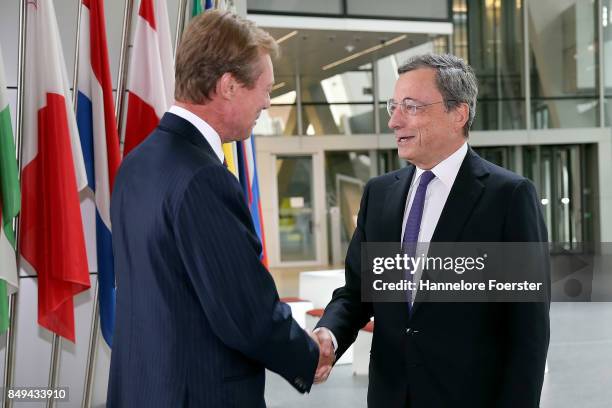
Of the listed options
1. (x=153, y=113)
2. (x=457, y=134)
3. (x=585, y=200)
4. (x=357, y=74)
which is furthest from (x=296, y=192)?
(x=457, y=134)

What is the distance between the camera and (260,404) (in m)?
1.71

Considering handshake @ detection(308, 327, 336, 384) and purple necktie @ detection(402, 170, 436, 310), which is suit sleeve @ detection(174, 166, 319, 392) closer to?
handshake @ detection(308, 327, 336, 384)

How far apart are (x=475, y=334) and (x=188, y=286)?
848 millimetres

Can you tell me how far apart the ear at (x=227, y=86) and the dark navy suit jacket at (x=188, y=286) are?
12 centimetres

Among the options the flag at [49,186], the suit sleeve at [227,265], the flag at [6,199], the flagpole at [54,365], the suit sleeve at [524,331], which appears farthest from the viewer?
the flagpole at [54,365]

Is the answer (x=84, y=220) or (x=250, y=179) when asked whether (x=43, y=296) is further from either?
(x=250, y=179)

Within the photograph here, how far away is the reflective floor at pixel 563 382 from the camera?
5406 mm

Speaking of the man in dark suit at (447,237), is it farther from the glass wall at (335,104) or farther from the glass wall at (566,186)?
the glass wall at (566,186)

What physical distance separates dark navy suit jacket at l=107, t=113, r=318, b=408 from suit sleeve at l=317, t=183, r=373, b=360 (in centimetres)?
54

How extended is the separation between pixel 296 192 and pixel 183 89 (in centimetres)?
1333

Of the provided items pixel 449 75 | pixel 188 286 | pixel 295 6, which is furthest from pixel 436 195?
pixel 295 6

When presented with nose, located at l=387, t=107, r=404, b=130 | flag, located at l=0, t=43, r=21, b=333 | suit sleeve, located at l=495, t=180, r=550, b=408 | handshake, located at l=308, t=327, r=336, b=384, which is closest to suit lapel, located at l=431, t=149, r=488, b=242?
suit sleeve, located at l=495, t=180, r=550, b=408

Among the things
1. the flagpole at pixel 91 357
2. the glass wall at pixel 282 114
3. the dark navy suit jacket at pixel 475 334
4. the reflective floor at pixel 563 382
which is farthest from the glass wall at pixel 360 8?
the dark navy suit jacket at pixel 475 334

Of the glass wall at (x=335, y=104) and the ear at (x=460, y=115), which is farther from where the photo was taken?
the glass wall at (x=335, y=104)
